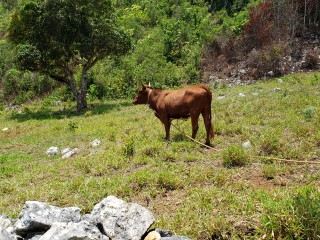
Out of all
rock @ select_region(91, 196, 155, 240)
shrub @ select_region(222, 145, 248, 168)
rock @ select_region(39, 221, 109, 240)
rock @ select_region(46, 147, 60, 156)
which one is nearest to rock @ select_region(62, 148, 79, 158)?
rock @ select_region(46, 147, 60, 156)

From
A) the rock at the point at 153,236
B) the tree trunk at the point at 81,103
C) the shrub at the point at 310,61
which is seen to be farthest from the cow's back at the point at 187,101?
the shrub at the point at 310,61

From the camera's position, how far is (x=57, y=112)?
20703 mm

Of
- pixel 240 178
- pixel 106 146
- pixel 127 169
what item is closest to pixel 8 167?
pixel 106 146

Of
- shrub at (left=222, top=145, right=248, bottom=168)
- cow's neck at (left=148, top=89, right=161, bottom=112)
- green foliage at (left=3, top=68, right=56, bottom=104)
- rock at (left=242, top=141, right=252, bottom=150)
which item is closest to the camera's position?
shrub at (left=222, top=145, right=248, bottom=168)

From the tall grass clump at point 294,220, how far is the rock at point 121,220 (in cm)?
141

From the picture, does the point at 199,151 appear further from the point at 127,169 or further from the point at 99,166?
the point at 99,166

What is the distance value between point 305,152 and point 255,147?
3.39ft

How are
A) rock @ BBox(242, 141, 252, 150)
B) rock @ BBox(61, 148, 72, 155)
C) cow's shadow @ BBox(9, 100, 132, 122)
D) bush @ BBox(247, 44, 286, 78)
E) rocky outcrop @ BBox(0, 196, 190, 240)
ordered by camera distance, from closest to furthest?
rocky outcrop @ BBox(0, 196, 190, 240) → rock @ BBox(242, 141, 252, 150) → rock @ BBox(61, 148, 72, 155) → cow's shadow @ BBox(9, 100, 132, 122) → bush @ BBox(247, 44, 286, 78)

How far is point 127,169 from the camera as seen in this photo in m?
7.39

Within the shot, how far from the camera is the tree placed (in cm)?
1875

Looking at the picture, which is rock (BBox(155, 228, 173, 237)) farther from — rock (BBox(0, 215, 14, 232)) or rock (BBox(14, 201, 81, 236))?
rock (BBox(0, 215, 14, 232))

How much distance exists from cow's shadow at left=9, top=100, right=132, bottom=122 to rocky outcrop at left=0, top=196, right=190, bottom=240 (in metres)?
13.7

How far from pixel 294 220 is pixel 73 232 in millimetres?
2453

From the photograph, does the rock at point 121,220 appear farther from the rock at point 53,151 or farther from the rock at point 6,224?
the rock at point 53,151
